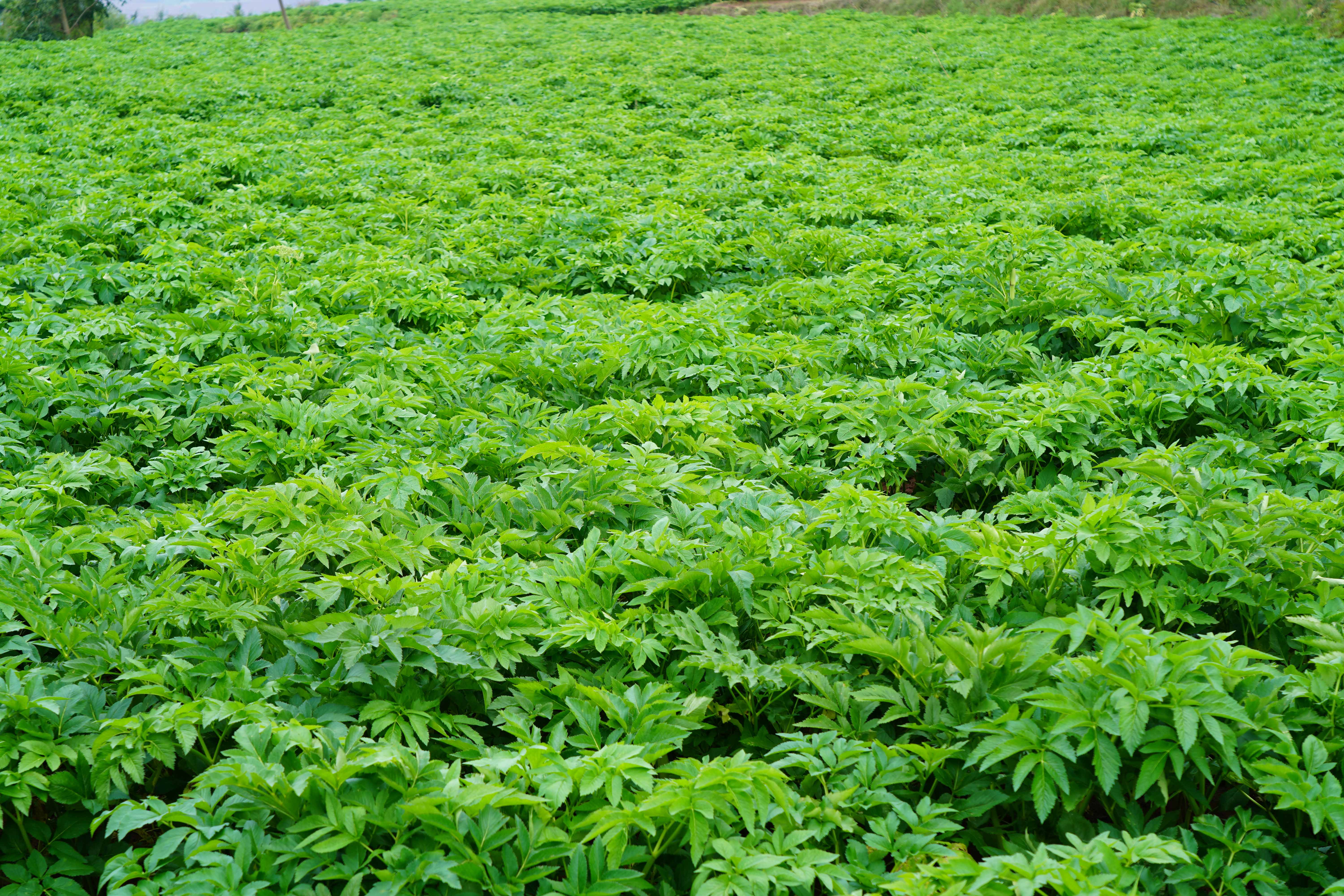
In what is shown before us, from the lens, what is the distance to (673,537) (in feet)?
11.9

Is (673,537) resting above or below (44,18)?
below

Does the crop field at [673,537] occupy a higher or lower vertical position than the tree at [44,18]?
lower

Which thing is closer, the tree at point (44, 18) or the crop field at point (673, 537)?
the crop field at point (673, 537)

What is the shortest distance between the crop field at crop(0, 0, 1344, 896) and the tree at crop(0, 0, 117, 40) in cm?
3128

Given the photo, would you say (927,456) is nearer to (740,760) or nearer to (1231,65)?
(740,760)

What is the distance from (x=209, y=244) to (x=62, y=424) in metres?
3.55

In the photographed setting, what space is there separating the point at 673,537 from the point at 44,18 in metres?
40.7

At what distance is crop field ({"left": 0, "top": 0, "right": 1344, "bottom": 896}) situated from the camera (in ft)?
8.25

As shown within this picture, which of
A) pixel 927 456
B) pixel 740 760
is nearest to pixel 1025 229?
pixel 927 456

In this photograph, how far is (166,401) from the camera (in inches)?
198

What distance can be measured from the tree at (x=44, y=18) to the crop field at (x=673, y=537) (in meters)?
31.3

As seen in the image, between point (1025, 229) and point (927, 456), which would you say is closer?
point (927, 456)

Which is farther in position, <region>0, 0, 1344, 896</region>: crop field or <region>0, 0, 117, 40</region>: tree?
<region>0, 0, 117, 40</region>: tree

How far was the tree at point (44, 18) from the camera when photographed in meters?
33.3
